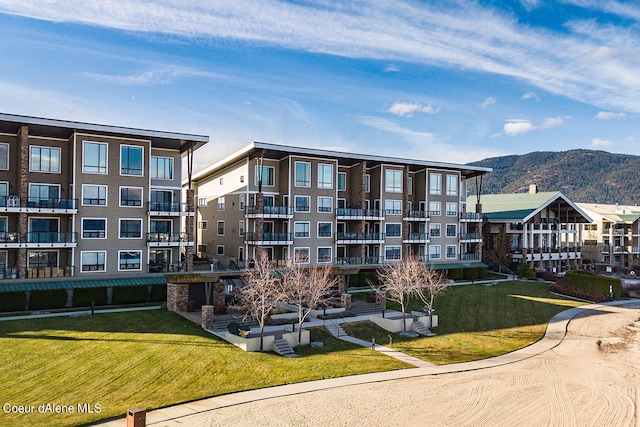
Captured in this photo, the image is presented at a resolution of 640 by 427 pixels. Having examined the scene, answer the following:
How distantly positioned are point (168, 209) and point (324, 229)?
15.9 meters

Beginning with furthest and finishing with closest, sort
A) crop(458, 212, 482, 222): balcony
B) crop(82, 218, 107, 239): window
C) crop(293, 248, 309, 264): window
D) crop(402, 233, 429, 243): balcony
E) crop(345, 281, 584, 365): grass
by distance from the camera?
1. crop(458, 212, 482, 222): balcony
2. crop(402, 233, 429, 243): balcony
3. crop(293, 248, 309, 264): window
4. crop(82, 218, 107, 239): window
5. crop(345, 281, 584, 365): grass

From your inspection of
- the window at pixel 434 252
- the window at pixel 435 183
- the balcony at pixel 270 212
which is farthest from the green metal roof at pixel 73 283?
the window at pixel 435 183

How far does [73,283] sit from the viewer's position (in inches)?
1367

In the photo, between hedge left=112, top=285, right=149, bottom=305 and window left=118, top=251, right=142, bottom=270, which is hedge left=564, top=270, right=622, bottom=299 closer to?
hedge left=112, top=285, right=149, bottom=305

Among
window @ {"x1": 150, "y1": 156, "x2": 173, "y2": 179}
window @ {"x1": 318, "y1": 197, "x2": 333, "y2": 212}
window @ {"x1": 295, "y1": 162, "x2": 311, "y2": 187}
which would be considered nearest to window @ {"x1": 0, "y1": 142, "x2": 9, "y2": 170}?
window @ {"x1": 150, "y1": 156, "x2": 173, "y2": 179}

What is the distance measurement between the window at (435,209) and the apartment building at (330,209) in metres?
0.12

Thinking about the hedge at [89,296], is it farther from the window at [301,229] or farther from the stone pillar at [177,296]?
the window at [301,229]

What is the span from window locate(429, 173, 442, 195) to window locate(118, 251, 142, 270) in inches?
1320

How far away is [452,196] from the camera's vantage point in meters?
57.2

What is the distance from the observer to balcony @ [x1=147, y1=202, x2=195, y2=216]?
3944cm

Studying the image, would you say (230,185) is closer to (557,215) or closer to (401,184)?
(401,184)

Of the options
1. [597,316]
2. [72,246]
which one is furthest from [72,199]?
[597,316]

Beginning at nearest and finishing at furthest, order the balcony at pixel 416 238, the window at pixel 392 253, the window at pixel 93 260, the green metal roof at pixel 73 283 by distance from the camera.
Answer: the green metal roof at pixel 73 283 < the window at pixel 93 260 < the window at pixel 392 253 < the balcony at pixel 416 238

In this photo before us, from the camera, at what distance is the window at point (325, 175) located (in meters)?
48.0
